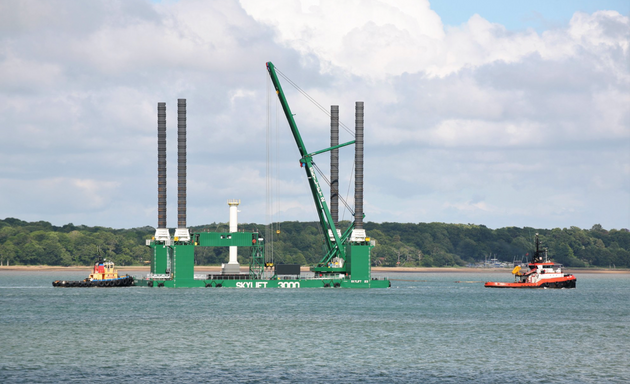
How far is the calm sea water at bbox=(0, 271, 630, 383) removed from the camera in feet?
164

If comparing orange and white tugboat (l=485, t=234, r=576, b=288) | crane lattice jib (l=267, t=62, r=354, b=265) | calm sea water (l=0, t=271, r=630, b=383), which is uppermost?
crane lattice jib (l=267, t=62, r=354, b=265)

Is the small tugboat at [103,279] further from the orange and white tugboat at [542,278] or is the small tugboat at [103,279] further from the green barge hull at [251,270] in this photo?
the orange and white tugboat at [542,278]

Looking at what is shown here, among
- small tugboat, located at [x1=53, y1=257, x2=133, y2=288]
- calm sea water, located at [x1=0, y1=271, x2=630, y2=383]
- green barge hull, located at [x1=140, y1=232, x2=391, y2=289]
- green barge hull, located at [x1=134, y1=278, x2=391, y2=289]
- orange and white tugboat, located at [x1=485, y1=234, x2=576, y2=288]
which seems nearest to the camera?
calm sea water, located at [x1=0, y1=271, x2=630, y2=383]

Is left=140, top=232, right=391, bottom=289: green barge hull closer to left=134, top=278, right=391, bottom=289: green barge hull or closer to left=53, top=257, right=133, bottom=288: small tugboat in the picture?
left=134, top=278, right=391, bottom=289: green barge hull

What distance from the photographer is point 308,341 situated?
216 ft

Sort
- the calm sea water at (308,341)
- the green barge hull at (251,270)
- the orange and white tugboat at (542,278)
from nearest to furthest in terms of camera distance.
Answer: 1. the calm sea water at (308,341)
2. the green barge hull at (251,270)
3. the orange and white tugboat at (542,278)

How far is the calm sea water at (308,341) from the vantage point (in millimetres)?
50125

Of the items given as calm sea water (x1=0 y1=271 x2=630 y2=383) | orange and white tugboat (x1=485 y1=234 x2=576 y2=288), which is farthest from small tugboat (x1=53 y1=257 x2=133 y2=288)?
orange and white tugboat (x1=485 y1=234 x2=576 y2=288)

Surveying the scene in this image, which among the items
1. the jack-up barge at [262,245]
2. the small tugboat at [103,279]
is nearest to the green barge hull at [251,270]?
the jack-up barge at [262,245]

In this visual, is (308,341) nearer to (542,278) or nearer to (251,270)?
(251,270)

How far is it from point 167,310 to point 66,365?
1553 inches

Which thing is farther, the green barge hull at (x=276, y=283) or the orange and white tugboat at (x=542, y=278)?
the orange and white tugboat at (x=542, y=278)

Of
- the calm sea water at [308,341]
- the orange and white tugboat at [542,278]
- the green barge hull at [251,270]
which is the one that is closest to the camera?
the calm sea water at [308,341]

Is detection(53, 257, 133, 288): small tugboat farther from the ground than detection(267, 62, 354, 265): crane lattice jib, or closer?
closer
